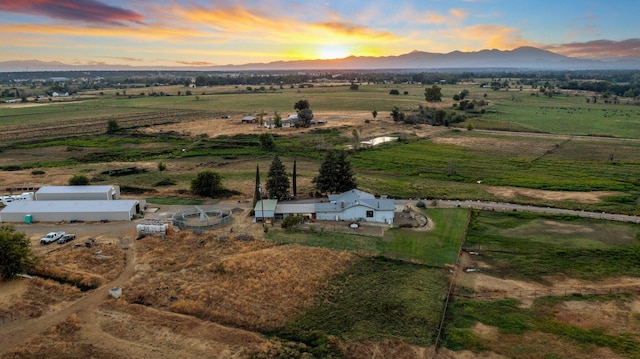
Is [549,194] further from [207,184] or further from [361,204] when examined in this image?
[207,184]

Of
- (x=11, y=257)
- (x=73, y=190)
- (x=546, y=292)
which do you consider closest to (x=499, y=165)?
(x=546, y=292)

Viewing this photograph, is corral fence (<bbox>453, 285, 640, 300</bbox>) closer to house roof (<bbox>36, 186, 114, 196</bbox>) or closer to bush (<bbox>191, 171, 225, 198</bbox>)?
bush (<bbox>191, 171, 225, 198</bbox>)

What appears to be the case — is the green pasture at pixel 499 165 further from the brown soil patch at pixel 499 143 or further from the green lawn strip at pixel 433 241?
the green lawn strip at pixel 433 241

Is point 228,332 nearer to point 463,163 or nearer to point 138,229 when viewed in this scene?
point 138,229

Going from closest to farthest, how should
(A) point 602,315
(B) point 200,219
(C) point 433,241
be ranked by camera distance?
(A) point 602,315, (C) point 433,241, (B) point 200,219

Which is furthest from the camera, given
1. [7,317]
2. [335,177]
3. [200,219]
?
[335,177]

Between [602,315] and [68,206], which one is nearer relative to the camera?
[602,315]
